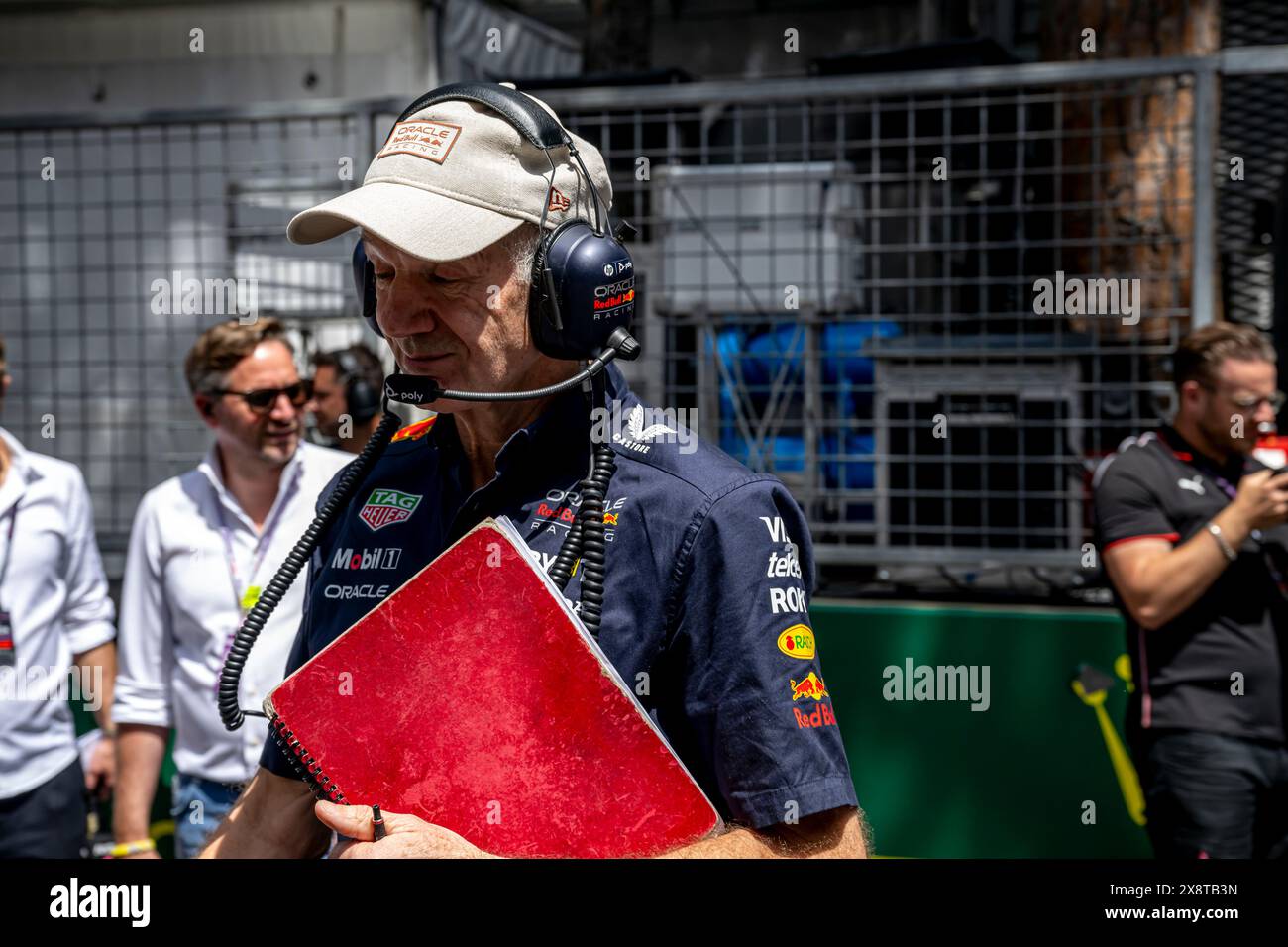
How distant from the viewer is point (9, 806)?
3.63 meters

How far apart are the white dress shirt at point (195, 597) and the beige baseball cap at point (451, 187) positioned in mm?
2183

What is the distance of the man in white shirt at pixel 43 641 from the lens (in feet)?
11.9

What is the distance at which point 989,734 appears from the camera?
14.8 ft

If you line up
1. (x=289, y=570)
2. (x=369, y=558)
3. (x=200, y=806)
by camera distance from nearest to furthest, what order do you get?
(x=369, y=558), (x=289, y=570), (x=200, y=806)

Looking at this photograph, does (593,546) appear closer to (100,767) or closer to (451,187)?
(451,187)

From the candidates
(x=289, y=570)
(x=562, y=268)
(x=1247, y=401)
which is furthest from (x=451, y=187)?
(x=1247, y=401)

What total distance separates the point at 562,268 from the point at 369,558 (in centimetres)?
51

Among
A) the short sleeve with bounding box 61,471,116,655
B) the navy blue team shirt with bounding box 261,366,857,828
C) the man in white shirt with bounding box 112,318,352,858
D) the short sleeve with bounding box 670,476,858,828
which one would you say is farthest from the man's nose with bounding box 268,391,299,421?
the short sleeve with bounding box 670,476,858,828

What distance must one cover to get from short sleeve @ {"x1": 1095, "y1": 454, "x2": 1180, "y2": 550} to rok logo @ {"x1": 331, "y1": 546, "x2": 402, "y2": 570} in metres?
2.79

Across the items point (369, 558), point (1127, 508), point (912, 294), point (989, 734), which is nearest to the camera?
point (369, 558)

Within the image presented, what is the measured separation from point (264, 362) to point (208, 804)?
4.34 ft

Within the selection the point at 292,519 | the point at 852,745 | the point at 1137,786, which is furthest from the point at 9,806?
the point at 1137,786

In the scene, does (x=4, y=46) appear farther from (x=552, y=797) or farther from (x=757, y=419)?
(x=552, y=797)

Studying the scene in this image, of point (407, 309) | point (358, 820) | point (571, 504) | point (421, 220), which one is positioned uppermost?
point (421, 220)
